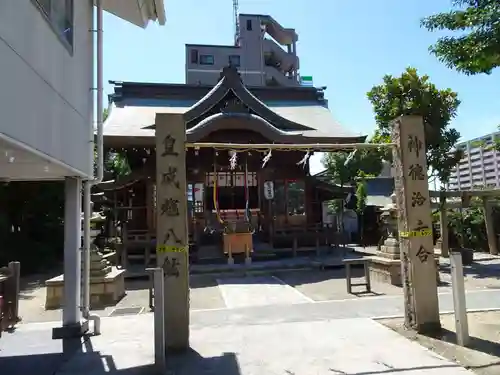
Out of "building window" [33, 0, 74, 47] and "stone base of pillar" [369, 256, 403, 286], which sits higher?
"building window" [33, 0, 74, 47]

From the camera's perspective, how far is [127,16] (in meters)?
7.89

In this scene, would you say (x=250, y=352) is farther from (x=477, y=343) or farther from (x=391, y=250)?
(x=391, y=250)

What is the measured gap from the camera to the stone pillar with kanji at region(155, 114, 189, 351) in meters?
5.11

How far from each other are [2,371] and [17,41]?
12.1 feet

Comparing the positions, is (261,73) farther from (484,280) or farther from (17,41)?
(17,41)

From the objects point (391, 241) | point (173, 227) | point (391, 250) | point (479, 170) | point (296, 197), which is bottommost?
point (391, 250)

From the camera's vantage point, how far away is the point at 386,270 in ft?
33.1

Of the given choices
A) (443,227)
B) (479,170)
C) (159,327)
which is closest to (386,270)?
(443,227)

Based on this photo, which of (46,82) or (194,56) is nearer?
(46,82)

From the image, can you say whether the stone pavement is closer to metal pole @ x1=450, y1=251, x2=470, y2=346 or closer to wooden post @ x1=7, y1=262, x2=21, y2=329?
metal pole @ x1=450, y1=251, x2=470, y2=346

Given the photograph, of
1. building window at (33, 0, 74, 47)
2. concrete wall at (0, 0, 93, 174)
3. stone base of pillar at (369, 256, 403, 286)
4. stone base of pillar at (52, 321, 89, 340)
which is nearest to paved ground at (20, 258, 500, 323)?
stone base of pillar at (369, 256, 403, 286)

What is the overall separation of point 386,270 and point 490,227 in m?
9.73

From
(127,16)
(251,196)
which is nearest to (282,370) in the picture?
(127,16)

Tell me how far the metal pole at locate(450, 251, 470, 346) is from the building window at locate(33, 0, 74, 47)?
227 inches
